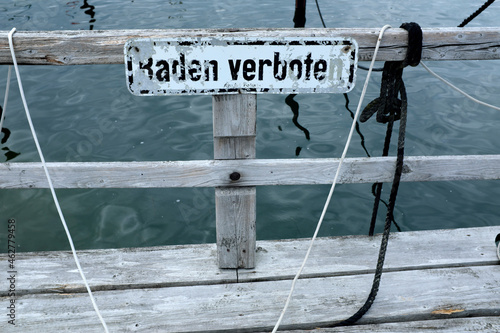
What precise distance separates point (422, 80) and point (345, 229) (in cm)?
460

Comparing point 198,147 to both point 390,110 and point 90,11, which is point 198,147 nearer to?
point 390,110

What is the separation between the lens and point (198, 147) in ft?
22.1

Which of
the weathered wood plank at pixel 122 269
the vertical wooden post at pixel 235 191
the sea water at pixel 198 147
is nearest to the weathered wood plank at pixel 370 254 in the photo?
the vertical wooden post at pixel 235 191

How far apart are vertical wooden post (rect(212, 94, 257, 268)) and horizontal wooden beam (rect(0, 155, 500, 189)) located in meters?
0.05

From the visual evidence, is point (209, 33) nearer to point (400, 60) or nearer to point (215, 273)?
point (400, 60)

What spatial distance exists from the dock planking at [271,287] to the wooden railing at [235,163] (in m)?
0.26

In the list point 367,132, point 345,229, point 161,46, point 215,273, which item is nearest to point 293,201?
point 345,229

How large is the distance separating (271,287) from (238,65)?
1.33 metres

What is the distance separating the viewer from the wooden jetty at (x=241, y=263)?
2.48m

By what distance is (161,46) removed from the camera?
231 cm

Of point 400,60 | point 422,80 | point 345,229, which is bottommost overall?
point 345,229

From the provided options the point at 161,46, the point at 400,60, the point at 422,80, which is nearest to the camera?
the point at 161,46

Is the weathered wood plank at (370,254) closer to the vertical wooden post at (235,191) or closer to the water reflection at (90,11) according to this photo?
the vertical wooden post at (235,191)

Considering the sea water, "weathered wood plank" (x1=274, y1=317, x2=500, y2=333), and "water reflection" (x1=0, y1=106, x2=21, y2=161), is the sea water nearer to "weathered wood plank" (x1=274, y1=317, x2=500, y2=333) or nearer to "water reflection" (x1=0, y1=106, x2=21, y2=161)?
"water reflection" (x1=0, y1=106, x2=21, y2=161)
